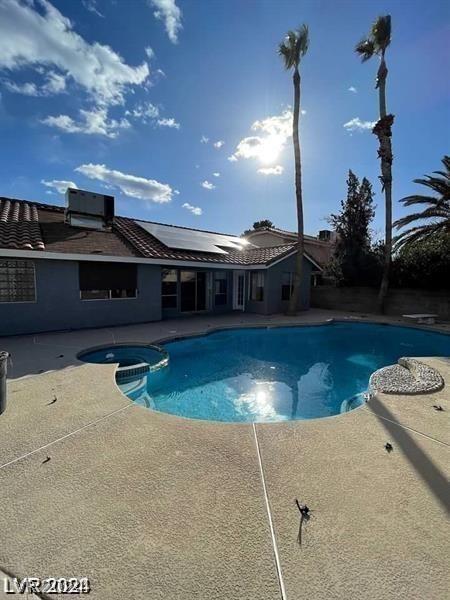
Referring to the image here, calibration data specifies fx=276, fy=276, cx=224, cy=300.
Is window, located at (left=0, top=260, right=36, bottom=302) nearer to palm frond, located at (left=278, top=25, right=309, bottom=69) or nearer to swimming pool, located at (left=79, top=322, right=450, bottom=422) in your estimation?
swimming pool, located at (left=79, top=322, right=450, bottom=422)

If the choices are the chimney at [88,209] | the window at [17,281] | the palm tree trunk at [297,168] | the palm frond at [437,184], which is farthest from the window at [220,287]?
the palm frond at [437,184]

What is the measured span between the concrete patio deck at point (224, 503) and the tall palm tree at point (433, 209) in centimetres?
1651

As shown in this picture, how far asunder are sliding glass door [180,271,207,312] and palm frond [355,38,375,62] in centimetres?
1443

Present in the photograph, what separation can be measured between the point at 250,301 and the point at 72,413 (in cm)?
1278

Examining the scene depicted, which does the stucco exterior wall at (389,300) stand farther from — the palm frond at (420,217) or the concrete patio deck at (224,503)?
the concrete patio deck at (224,503)

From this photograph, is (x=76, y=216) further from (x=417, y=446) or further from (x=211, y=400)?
(x=417, y=446)

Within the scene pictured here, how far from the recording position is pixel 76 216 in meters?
12.5

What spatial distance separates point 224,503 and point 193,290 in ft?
41.4

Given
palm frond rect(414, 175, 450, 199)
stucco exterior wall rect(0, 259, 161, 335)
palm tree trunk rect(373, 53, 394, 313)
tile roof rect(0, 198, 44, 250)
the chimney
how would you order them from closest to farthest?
tile roof rect(0, 198, 44, 250) → stucco exterior wall rect(0, 259, 161, 335) → the chimney → palm tree trunk rect(373, 53, 394, 313) → palm frond rect(414, 175, 450, 199)

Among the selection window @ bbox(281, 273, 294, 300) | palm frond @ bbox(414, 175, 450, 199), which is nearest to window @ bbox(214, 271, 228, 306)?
window @ bbox(281, 273, 294, 300)

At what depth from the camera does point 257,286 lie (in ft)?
52.5

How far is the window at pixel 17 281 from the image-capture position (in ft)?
30.4

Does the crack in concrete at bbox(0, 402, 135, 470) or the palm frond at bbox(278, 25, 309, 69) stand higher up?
the palm frond at bbox(278, 25, 309, 69)

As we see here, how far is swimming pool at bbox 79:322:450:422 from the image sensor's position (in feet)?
19.4
